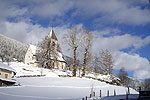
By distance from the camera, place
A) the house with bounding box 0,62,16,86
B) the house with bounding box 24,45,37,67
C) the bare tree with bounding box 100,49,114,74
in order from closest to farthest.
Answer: the house with bounding box 0,62,16,86
the bare tree with bounding box 100,49,114,74
the house with bounding box 24,45,37,67

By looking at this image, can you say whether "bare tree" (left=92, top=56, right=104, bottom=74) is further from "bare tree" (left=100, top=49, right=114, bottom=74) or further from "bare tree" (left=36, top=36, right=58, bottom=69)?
"bare tree" (left=36, top=36, right=58, bottom=69)

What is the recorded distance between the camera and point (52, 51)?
2413 inches

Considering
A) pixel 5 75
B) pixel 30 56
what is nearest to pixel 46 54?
pixel 30 56

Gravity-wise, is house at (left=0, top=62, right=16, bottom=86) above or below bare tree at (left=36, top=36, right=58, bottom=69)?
below

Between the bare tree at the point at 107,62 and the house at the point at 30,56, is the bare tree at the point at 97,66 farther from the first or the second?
the house at the point at 30,56

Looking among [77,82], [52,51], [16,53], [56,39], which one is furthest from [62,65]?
[16,53]

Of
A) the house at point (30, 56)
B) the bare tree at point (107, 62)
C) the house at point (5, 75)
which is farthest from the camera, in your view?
the house at point (30, 56)

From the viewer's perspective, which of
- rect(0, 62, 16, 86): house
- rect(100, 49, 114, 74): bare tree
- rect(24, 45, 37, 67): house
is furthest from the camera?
rect(24, 45, 37, 67): house

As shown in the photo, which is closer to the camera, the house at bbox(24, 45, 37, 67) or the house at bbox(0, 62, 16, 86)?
the house at bbox(0, 62, 16, 86)

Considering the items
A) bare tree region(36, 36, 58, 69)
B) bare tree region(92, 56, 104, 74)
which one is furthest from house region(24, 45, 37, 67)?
bare tree region(92, 56, 104, 74)

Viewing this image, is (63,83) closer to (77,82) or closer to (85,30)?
(77,82)

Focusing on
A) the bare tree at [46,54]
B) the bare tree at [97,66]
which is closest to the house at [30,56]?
the bare tree at [46,54]

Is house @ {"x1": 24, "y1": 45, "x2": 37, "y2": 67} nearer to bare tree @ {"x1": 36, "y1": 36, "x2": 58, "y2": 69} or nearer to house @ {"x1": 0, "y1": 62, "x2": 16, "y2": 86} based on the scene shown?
bare tree @ {"x1": 36, "y1": 36, "x2": 58, "y2": 69}

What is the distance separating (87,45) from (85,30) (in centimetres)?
417
